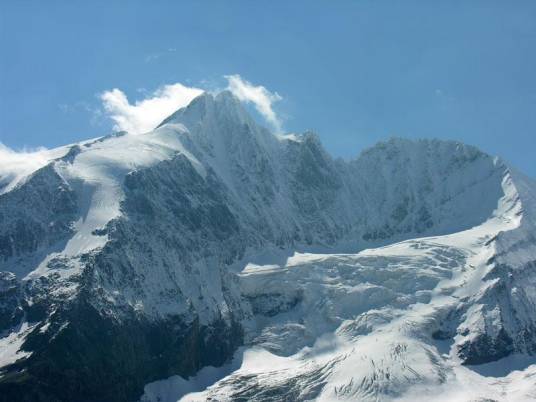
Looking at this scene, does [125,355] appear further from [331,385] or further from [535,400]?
[535,400]

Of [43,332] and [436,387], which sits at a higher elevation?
[43,332]

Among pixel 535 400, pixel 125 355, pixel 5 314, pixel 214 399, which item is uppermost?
pixel 5 314

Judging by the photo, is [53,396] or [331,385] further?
[331,385]

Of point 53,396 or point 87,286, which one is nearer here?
point 53,396

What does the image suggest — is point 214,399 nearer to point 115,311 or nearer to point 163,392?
point 163,392

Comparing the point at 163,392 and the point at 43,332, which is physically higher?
the point at 43,332

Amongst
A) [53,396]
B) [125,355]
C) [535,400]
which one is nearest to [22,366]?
[53,396]

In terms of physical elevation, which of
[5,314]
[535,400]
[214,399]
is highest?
[5,314]

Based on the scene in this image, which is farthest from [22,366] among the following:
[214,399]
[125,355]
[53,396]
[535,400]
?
[535,400]

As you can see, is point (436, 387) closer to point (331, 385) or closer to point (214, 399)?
point (331, 385)
